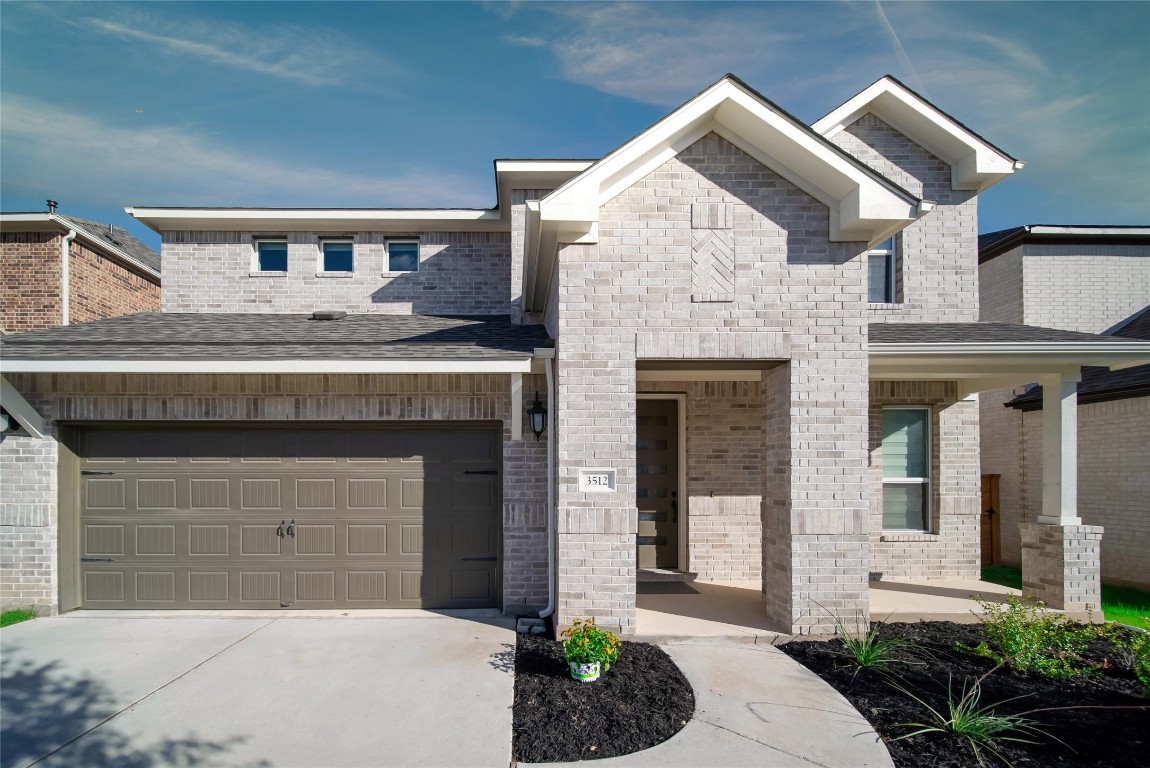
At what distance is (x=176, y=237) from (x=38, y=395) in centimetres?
385

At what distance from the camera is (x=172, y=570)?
24.2ft

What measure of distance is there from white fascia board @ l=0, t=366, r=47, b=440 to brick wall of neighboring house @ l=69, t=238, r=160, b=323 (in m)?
4.98

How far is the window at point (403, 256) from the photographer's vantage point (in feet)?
34.0

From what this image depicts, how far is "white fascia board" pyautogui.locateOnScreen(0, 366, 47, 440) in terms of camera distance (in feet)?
23.0

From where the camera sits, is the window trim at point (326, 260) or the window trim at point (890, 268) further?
the window trim at point (326, 260)

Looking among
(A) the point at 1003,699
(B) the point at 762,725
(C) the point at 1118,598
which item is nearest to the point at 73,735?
(B) the point at 762,725

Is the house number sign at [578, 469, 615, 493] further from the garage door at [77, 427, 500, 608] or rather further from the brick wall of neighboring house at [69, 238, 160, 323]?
the brick wall of neighboring house at [69, 238, 160, 323]

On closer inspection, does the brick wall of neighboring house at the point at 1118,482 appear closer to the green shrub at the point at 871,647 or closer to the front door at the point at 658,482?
the green shrub at the point at 871,647

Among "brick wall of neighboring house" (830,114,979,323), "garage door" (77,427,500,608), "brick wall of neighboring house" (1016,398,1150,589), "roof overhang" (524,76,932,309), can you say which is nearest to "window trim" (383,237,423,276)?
"garage door" (77,427,500,608)

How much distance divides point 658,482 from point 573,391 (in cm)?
353

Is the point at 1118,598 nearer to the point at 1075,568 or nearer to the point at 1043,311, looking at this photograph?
the point at 1075,568

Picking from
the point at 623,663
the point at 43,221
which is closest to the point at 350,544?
the point at 623,663

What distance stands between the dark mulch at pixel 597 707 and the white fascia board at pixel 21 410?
626 cm

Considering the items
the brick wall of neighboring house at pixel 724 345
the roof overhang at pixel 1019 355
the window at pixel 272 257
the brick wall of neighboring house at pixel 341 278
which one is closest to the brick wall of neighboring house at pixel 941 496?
the roof overhang at pixel 1019 355
